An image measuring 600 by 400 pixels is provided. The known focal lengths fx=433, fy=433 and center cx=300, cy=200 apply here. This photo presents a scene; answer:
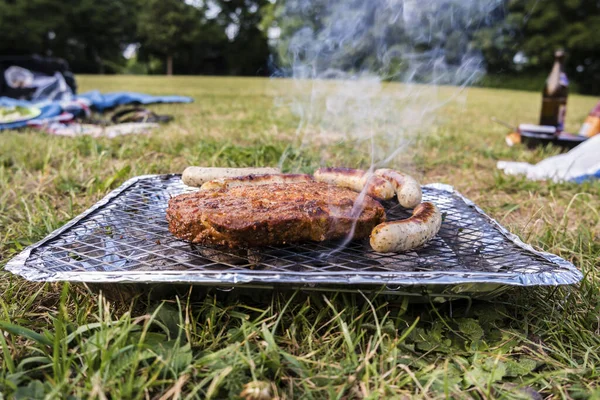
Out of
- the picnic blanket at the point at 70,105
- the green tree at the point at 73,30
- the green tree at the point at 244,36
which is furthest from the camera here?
the green tree at the point at 244,36

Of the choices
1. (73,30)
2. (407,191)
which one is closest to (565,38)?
(407,191)

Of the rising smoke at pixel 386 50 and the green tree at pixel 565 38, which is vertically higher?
the green tree at pixel 565 38

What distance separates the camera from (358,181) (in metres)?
2.46

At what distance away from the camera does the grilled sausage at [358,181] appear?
7.82 ft

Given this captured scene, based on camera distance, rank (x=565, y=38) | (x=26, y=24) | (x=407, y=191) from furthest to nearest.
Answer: (x=26, y=24), (x=565, y=38), (x=407, y=191)

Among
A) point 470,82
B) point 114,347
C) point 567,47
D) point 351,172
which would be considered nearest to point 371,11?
point 470,82

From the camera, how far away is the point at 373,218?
1.98 meters

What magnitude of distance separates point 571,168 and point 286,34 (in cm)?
311

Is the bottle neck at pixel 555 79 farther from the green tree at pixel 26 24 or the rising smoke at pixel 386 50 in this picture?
the green tree at pixel 26 24

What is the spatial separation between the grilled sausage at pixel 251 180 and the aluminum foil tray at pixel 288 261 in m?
0.33

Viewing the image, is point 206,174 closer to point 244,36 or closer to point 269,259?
point 269,259

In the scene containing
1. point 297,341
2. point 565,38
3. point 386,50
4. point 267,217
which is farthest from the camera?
point 565,38

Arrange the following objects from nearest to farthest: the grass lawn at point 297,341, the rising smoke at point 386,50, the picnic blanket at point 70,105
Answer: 1. the grass lawn at point 297,341
2. the rising smoke at point 386,50
3. the picnic blanket at point 70,105

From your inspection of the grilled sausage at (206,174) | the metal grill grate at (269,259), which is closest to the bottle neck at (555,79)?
the metal grill grate at (269,259)
